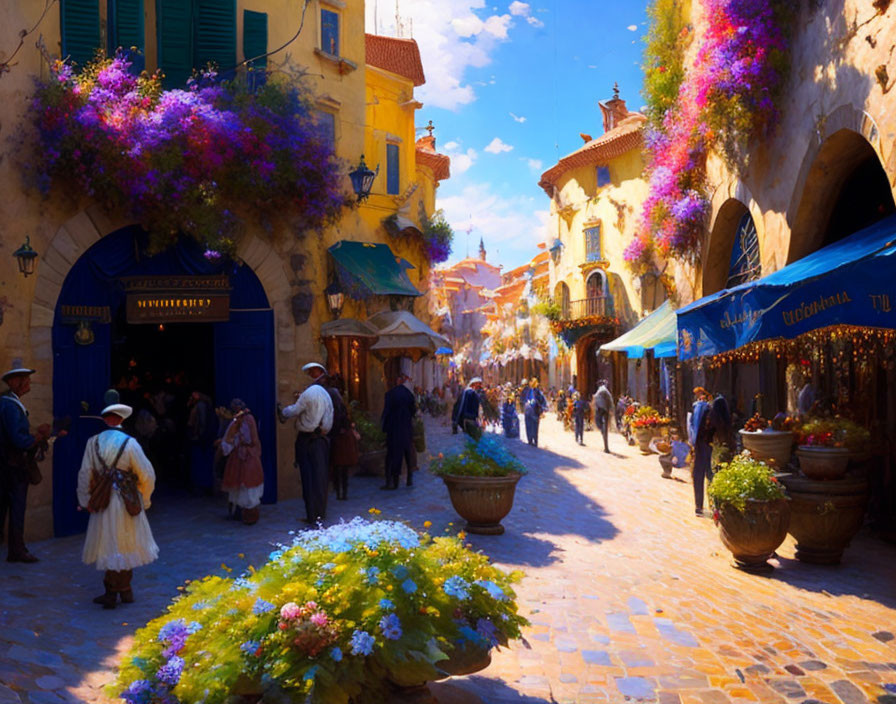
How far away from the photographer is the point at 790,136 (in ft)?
31.9

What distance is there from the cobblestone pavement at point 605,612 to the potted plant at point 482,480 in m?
0.26

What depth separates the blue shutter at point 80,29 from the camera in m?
9.40

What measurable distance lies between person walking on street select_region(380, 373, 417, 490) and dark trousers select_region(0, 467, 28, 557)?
5.19m

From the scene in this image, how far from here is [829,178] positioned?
9.14 metres

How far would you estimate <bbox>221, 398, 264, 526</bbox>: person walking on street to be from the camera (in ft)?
30.0

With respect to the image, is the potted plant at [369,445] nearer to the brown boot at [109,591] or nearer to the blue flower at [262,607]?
the brown boot at [109,591]

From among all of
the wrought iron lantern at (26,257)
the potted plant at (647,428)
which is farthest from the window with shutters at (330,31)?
the potted plant at (647,428)

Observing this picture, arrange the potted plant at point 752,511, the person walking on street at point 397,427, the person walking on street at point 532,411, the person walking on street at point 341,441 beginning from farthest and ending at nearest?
the person walking on street at point 532,411
the person walking on street at point 397,427
the person walking on street at point 341,441
the potted plant at point 752,511

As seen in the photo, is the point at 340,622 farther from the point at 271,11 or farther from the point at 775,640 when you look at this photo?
the point at 271,11

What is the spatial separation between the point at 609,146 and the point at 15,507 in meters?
28.1

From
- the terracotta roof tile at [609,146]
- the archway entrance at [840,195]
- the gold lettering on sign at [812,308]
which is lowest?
the gold lettering on sign at [812,308]

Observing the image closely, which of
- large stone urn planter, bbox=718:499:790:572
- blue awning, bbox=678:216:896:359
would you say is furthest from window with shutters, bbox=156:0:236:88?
large stone urn planter, bbox=718:499:790:572

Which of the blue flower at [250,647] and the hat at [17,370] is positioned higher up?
the hat at [17,370]

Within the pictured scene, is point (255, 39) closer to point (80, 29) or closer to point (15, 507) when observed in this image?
point (80, 29)
